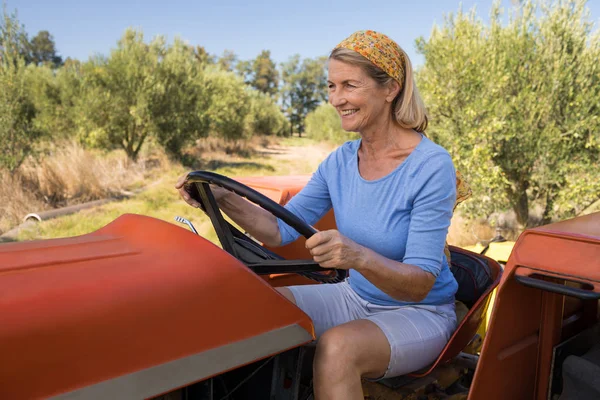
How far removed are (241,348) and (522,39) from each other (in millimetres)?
5884

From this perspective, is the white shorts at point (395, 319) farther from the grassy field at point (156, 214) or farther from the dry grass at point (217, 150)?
the dry grass at point (217, 150)

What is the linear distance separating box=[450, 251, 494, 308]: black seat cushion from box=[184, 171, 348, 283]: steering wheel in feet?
2.24

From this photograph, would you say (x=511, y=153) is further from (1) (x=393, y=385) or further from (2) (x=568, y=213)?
(1) (x=393, y=385)

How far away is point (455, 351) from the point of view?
1.80 metres

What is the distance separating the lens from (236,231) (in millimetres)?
1896

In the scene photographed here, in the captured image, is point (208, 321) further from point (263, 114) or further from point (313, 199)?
point (263, 114)

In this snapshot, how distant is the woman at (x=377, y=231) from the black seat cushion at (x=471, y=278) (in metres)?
0.25

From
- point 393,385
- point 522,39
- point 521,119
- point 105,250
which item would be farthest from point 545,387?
point 522,39

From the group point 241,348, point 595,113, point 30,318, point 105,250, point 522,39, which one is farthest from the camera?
point 522,39

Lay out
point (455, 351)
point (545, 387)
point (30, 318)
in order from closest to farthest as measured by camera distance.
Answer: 1. point (30, 318)
2. point (545, 387)
3. point (455, 351)

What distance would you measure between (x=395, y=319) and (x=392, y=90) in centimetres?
83

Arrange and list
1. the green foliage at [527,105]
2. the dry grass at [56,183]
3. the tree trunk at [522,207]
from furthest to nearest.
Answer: the dry grass at [56,183], the tree trunk at [522,207], the green foliage at [527,105]

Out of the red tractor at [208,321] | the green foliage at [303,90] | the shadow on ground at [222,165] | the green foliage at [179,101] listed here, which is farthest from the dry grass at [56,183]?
the green foliage at [303,90]

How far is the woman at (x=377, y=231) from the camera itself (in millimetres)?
1468
